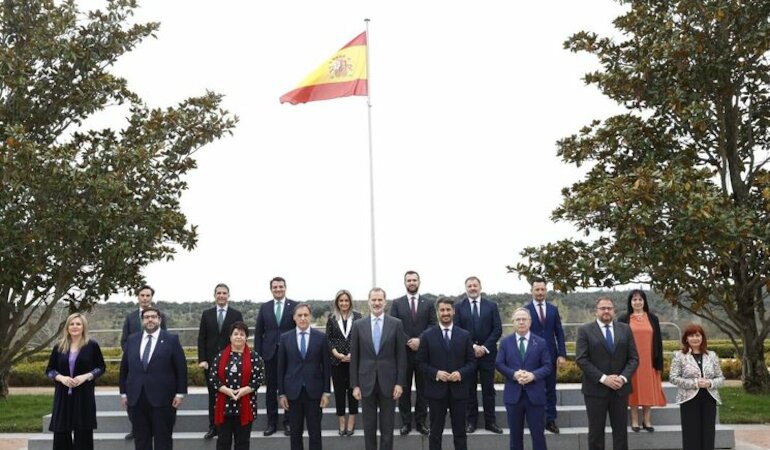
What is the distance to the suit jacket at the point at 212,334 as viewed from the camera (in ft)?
33.0

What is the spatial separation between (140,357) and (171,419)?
744mm

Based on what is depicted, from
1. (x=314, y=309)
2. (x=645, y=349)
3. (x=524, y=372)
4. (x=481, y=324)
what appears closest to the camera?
(x=524, y=372)

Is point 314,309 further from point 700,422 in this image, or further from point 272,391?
point 700,422

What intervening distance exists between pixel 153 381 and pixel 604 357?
15.7 feet

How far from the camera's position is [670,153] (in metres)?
15.3

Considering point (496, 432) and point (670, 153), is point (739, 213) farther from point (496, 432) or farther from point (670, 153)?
point (496, 432)

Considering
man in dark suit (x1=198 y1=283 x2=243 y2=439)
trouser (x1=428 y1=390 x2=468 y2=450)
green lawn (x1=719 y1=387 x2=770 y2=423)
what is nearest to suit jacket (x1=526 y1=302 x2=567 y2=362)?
trouser (x1=428 y1=390 x2=468 y2=450)

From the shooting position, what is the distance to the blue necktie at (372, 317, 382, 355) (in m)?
9.03

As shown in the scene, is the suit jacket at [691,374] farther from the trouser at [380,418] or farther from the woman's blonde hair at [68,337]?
the woman's blonde hair at [68,337]

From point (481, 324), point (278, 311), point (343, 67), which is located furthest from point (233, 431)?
point (343, 67)

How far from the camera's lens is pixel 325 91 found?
14258 mm

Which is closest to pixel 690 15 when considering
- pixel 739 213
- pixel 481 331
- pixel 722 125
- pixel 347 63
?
pixel 722 125

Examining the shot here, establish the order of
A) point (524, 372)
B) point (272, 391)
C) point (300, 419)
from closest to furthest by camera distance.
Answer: point (524, 372), point (300, 419), point (272, 391)

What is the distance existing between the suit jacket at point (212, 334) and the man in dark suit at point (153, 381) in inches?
43.2
